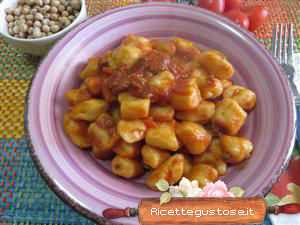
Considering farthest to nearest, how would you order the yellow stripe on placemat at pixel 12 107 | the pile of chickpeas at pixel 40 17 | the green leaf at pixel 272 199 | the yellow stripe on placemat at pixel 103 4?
the yellow stripe on placemat at pixel 103 4 < the pile of chickpeas at pixel 40 17 < the yellow stripe on placemat at pixel 12 107 < the green leaf at pixel 272 199

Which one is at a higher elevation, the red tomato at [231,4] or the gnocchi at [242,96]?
the red tomato at [231,4]

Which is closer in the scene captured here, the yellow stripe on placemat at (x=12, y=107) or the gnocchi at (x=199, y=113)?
the gnocchi at (x=199, y=113)

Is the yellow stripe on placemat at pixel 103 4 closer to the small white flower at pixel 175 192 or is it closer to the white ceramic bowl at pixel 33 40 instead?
the white ceramic bowl at pixel 33 40

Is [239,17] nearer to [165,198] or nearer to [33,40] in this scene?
[33,40]

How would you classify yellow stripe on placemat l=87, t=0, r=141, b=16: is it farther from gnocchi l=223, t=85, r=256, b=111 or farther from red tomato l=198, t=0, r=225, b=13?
gnocchi l=223, t=85, r=256, b=111

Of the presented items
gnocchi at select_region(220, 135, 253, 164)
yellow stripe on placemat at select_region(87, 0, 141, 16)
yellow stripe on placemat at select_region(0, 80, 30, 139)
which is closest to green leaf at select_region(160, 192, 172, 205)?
gnocchi at select_region(220, 135, 253, 164)

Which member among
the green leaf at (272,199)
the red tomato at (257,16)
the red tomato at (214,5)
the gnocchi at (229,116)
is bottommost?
the green leaf at (272,199)

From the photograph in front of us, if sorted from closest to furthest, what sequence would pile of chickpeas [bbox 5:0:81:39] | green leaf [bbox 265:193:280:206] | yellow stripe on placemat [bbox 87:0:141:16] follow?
green leaf [bbox 265:193:280:206] < pile of chickpeas [bbox 5:0:81:39] < yellow stripe on placemat [bbox 87:0:141:16]

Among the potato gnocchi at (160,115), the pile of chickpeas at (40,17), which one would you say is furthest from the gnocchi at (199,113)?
the pile of chickpeas at (40,17)
